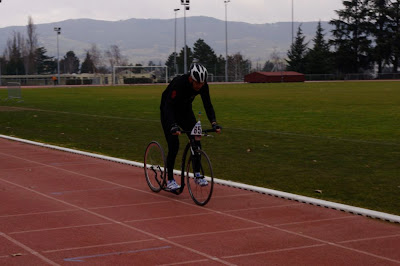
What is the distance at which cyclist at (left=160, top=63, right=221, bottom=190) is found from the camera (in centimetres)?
809

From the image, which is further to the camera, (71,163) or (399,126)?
(399,126)

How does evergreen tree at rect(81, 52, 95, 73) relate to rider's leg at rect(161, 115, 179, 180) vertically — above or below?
above

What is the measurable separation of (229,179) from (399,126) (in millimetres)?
10675

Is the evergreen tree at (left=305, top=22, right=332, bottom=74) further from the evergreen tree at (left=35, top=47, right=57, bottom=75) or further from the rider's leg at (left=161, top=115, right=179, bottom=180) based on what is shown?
the rider's leg at (left=161, top=115, right=179, bottom=180)

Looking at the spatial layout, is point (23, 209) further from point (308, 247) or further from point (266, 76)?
point (266, 76)

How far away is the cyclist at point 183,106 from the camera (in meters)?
8.09

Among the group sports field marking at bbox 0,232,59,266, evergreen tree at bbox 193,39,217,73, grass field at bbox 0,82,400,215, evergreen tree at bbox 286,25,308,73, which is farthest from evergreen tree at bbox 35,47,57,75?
sports field marking at bbox 0,232,59,266

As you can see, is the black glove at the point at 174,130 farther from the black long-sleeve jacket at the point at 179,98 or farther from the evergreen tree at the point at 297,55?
the evergreen tree at the point at 297,55

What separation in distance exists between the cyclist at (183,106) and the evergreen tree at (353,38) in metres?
104

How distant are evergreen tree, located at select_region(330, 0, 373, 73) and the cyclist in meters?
104

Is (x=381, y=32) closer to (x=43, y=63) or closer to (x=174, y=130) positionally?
(x=43, y=63)

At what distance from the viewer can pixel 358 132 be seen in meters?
17.8

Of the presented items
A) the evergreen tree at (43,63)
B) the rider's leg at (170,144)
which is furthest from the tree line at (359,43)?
the rider's leg at (170,144)

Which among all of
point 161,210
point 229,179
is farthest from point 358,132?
point 161,210
